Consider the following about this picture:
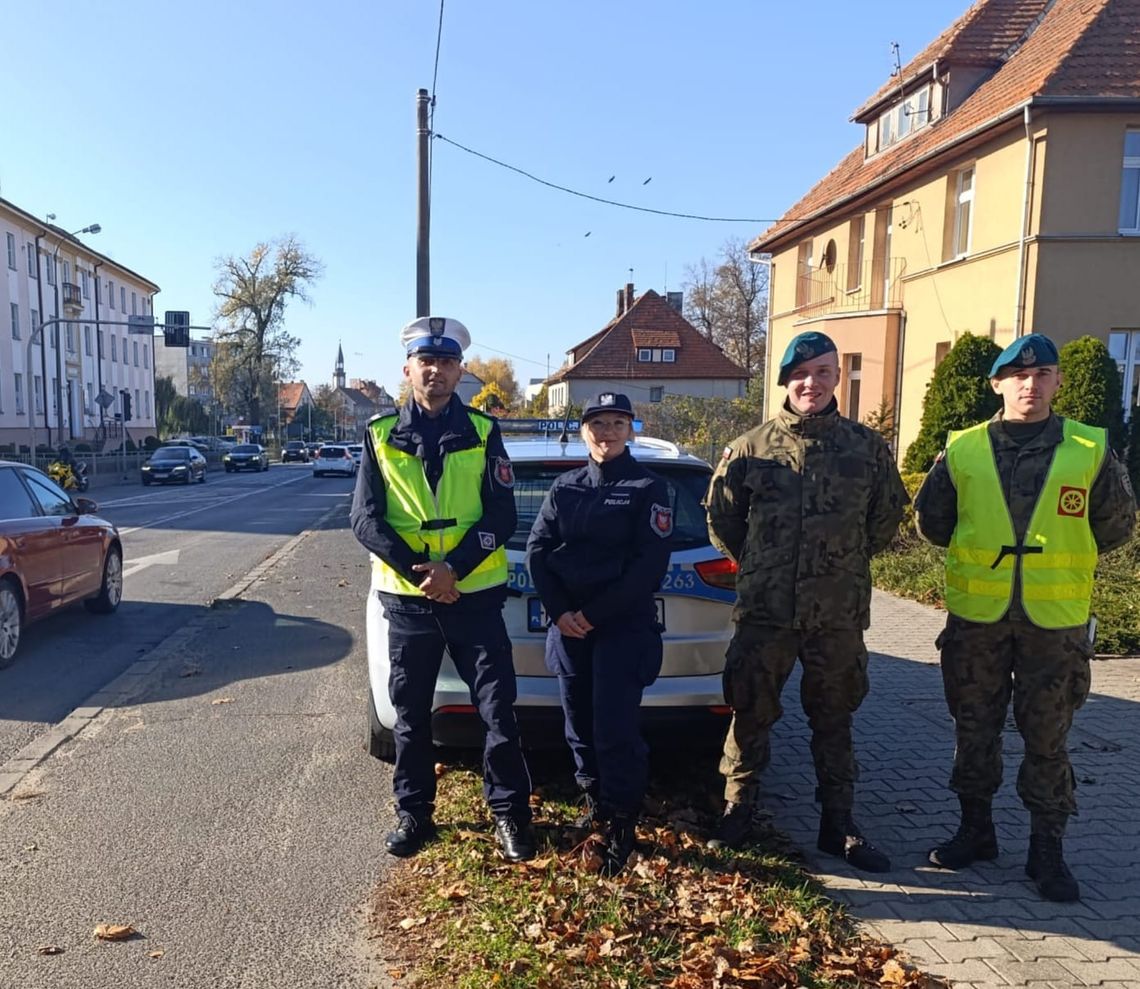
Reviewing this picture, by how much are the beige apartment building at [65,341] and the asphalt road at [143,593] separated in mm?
19367

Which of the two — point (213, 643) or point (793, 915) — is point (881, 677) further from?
point (213, 643)

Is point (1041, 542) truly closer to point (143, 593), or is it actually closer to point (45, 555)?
point (45, 555)

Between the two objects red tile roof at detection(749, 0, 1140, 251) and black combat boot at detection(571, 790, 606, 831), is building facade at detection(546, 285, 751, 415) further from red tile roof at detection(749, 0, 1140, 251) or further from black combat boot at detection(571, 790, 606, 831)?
black combat boot at detection(571, 790, 606, 831)

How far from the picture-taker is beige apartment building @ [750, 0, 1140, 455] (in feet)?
48.4

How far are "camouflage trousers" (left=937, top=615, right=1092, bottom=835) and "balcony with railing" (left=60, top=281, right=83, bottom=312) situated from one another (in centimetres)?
5876

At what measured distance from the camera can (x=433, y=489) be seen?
3746 mm

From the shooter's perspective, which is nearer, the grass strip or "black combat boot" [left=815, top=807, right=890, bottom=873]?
the grass strip

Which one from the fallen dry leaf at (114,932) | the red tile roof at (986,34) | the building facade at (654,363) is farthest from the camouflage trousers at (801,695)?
the building facade at (654,363)

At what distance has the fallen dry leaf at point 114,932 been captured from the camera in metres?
3.23

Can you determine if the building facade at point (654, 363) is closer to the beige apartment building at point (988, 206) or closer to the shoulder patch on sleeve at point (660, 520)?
the beige apartment building at point (988, 206)

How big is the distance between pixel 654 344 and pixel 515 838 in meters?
50.1

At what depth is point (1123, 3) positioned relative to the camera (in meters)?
16.1

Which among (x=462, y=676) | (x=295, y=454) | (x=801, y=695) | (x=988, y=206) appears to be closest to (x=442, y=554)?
(x=462, y=676)

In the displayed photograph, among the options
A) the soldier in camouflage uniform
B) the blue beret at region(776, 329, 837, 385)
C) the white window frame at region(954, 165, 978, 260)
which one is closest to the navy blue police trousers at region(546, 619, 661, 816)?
the soldier in camouflage uniform
